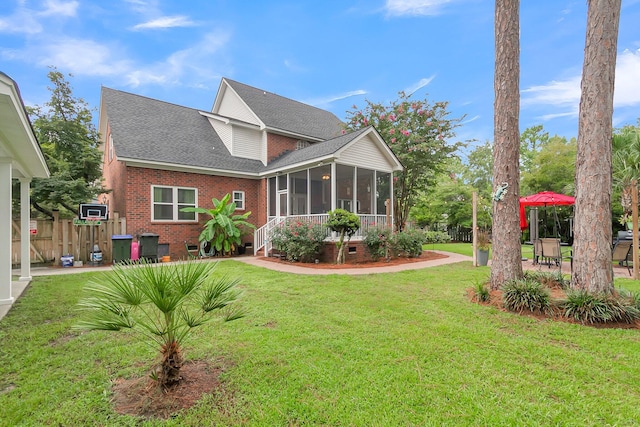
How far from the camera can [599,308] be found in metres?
4.14

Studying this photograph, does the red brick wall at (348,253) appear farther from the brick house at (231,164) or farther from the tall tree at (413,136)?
the tall tree at (413,136)

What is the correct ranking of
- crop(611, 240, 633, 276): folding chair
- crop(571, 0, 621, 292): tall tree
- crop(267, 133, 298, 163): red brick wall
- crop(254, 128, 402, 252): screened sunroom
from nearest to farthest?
crop(571, 0, 621, 292): tall tree
crop(611, 240, 633, 276): folding chair
crop(254, 128, 402, 252): screened sunroom
crop(267, 133, 298, 163): red brick wall

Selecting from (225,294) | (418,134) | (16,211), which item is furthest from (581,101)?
(16,211)

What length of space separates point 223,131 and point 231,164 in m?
2.83

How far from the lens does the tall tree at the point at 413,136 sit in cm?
1466

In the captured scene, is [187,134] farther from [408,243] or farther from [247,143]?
[408,243]

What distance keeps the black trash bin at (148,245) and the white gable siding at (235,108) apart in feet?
26.1

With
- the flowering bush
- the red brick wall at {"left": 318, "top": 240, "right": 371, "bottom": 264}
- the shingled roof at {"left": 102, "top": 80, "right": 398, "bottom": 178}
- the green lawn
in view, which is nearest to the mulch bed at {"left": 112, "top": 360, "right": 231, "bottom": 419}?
the green lawn

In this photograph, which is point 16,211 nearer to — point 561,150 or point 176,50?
point 176,50

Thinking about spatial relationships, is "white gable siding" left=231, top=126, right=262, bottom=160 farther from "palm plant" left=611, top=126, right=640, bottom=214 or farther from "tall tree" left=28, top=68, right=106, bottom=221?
"palm plant" left=611, top=126, right=640, bottom=214

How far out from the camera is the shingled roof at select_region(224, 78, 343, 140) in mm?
16078

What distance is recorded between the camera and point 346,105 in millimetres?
17062

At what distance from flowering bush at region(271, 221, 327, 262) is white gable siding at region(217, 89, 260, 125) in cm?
759

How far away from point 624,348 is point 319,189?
13.4 m
